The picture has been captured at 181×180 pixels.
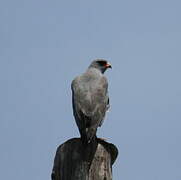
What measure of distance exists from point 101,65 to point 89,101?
2.94 meters

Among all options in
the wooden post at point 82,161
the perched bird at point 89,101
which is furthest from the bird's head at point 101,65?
the wooden post at point 82,161

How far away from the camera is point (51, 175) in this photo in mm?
5785

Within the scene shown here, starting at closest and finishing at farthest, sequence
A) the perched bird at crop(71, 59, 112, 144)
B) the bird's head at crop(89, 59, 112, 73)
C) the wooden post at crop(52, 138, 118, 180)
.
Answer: the wooden post at crop(52, 138, 118, 180) < the perched bird at crop(71, 59, 112, 144) < the bird's head at crop(89, 59, 112, 73)

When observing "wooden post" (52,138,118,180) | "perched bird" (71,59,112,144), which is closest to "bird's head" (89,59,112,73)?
"perched bird" (71,59,112,144)

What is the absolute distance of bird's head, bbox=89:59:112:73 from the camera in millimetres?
10469

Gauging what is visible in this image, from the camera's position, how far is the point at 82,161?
18.4 feet

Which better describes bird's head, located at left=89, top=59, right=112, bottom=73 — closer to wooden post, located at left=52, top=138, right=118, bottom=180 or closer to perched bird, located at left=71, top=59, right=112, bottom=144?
perched bird, located at left=71, top=59, right=112, bottom=144

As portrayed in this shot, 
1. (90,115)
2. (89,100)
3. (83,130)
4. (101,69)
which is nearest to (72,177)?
(83,130)

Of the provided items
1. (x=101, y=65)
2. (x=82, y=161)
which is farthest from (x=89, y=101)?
(x=101, y=65)

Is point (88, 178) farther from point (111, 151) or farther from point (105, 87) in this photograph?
point (105, 87)

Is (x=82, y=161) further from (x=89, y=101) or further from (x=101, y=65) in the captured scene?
(x=101, y=65)

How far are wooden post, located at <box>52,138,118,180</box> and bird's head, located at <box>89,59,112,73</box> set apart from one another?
455 centimetres

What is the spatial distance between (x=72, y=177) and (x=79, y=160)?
0.72 ft

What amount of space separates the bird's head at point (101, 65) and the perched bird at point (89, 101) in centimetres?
92
